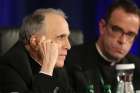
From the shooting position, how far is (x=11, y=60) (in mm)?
2264

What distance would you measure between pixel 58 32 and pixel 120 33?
0.51 m

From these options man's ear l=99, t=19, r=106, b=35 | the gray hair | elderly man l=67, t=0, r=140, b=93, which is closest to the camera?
the gray hair

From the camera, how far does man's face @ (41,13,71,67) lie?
2.30 meters

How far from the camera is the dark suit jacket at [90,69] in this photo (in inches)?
91.7

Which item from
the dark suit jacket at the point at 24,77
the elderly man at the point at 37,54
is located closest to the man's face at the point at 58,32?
the elderly man at the point at 37,54

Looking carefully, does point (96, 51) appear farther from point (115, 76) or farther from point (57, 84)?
point (57, 84)

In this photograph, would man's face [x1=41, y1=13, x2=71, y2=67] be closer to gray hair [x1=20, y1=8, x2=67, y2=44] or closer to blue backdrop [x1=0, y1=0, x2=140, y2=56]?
gray hair [x1=20, y1=8, x2=67, y2=44]

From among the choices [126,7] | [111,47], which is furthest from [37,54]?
[126,7]

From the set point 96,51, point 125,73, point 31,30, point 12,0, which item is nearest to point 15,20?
point 12,0

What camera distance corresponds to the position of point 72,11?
441 cm

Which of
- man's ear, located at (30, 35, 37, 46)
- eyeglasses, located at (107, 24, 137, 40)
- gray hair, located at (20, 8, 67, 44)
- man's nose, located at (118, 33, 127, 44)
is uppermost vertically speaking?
gray hair, located at (20, 8, 67, 44)

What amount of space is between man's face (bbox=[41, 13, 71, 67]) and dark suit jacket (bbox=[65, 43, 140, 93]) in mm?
149

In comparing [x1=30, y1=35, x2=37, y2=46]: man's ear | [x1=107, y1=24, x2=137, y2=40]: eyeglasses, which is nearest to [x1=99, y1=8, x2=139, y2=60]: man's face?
[x1=107, y1=24, x2=137, y2=40]: eyeglasses

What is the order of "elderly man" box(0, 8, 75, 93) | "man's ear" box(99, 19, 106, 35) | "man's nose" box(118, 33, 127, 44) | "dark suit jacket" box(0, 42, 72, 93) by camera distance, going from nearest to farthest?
"dark suit jacket" box(0, 42, 72, 93) < "elderly man" box(0, 8, 75, 93) < "man's nose" box(118, 33, 127, 44) < "man's ear" box(99, 19, 106, 35)
